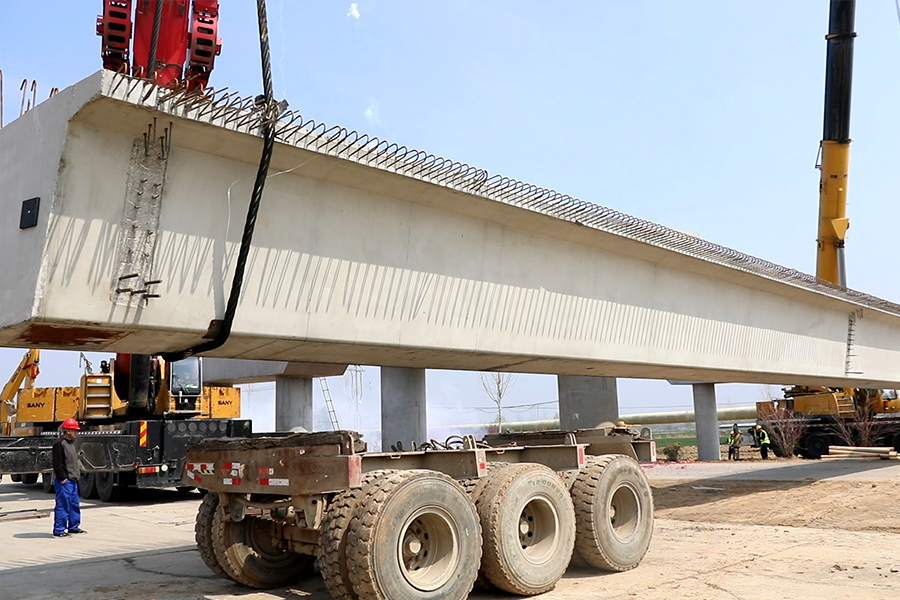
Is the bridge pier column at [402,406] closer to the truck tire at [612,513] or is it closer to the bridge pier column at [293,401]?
the truck tire at [612,513]

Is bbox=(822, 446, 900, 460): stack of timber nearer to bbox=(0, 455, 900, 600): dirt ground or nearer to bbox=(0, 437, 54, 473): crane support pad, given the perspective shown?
bbox=(0, 455, 900, 600): dirt ground

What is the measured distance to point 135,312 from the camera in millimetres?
5598

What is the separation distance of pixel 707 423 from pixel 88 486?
2522cm

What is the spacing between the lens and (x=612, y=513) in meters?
9.26

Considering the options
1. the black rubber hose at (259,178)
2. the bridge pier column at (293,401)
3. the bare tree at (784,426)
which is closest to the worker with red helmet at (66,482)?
the black rubber hose at (259,178)

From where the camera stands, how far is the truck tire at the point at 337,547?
247 inches

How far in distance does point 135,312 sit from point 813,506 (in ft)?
45.2

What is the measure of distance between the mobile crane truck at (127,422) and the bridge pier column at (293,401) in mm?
4442

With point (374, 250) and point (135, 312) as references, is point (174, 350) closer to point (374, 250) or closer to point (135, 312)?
point (135, 312)

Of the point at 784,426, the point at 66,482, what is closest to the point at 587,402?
the point at 66,482

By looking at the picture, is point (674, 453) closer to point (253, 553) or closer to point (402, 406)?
point (402, 406)

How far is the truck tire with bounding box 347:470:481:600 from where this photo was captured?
6203 millimetres

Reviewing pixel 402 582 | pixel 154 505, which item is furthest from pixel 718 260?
pixel 154 505

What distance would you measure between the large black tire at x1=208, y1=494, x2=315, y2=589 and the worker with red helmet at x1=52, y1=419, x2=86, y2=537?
5.42 m
